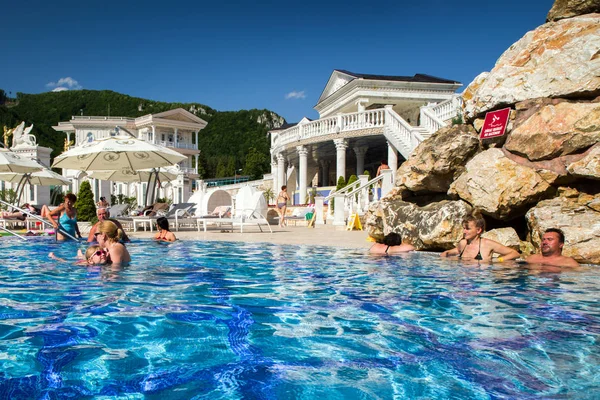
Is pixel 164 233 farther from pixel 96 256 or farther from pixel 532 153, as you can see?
pixel 532 153

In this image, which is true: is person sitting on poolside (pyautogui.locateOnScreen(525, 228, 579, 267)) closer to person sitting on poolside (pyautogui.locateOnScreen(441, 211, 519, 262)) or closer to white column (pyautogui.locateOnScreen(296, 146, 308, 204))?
person sitting on poolside (pyautogui.locateOnScreen(441, 211, 519, 262))

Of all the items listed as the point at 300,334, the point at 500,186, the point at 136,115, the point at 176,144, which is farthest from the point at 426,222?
the point at 136,115

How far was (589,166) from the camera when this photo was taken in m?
7.06

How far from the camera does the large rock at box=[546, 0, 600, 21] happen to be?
8641 millimetres

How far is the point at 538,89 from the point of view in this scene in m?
8.21

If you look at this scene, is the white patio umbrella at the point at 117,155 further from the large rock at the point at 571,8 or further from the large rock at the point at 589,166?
the large rock at the point at 589,166

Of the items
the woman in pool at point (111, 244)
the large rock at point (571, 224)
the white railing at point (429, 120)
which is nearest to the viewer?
the woman in pool at point (111, 244)

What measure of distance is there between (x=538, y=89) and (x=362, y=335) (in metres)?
6.50

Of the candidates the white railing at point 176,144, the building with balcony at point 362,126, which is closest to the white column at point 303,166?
the building with balcony at point 362,126

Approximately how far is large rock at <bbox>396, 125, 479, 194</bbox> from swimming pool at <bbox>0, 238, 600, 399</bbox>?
3.21 meters

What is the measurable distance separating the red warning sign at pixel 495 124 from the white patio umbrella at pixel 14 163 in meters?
12.8

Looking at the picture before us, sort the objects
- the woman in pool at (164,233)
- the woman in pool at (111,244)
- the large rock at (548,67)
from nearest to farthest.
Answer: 1. the woman in pool at (111,244)
2. the large rock at (548,67)
3. the woman in pool at (164,233)

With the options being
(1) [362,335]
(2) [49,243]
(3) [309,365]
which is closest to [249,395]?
(3) [309,365]

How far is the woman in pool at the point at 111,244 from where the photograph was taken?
671 cm
